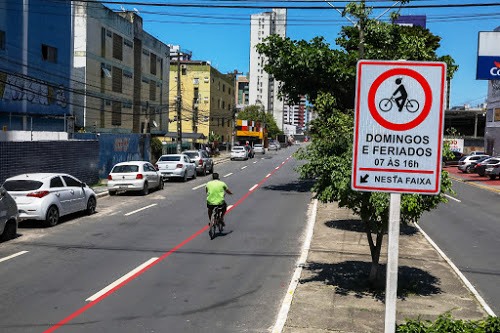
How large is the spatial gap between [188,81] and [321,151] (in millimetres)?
80664

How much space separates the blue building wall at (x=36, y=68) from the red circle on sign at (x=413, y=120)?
2823 cm

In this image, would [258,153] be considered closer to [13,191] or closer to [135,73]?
[135,73]

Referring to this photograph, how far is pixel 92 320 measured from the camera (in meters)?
7.73

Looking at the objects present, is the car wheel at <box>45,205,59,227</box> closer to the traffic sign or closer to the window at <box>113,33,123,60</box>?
the traffic sign

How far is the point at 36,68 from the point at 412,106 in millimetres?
34272

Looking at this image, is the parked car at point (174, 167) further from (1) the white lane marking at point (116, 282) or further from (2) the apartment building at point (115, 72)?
(1) the white lane marking at point (116, 282)

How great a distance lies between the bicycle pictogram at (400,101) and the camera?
3.96m

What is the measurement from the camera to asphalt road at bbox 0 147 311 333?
7828mm

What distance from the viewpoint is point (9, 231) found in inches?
543

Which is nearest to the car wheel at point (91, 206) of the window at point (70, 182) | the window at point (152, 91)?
the window at point (70, 182)

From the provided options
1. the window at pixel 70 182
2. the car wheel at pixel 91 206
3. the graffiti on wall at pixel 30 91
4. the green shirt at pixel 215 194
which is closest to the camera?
the green shirt at pixel 215 194

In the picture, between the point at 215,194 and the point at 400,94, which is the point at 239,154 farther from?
the point at 400,94

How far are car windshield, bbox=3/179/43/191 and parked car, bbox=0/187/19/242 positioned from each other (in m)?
1.90

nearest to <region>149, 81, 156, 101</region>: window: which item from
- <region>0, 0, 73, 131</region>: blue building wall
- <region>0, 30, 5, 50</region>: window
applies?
<region>0, 0, 73, 131</region>: blue building wall
